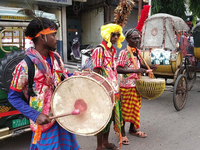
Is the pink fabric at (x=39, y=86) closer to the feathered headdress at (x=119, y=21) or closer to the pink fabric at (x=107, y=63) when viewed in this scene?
the pink fabric at (x=107, y=63)

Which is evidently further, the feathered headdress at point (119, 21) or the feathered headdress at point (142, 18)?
the feathered headdress at point (142, 18)

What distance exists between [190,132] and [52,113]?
2.92 metres

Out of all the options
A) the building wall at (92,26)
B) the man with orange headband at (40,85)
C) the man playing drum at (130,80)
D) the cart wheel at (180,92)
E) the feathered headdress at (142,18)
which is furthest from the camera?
the building wall at (92,26)

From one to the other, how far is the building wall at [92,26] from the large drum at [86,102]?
12091 mm

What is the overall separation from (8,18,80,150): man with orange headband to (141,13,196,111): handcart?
349 centimetres

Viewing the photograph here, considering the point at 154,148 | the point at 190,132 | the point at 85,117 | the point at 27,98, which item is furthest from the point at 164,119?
the point at 27,98

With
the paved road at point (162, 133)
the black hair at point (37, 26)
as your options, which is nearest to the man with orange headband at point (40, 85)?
the black hair at point (37, 26)

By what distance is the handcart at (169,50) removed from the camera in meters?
5.09

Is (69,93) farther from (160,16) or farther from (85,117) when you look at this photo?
(160,16)

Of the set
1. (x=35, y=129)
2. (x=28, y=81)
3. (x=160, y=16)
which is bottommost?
(x=35, y=129)

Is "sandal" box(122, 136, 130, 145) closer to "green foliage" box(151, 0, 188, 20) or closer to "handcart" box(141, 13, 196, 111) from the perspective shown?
"handcart" box(141, 13, 196, 111)

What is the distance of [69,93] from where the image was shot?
6.20 feet

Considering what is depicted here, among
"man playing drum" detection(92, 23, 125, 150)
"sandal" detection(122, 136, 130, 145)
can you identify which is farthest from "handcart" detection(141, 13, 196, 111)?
"man playing drum" detection(92, 23, 125, 150)

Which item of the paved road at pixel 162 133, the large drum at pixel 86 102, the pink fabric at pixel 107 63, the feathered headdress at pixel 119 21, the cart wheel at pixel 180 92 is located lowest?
the paved road at pixel 162 133
